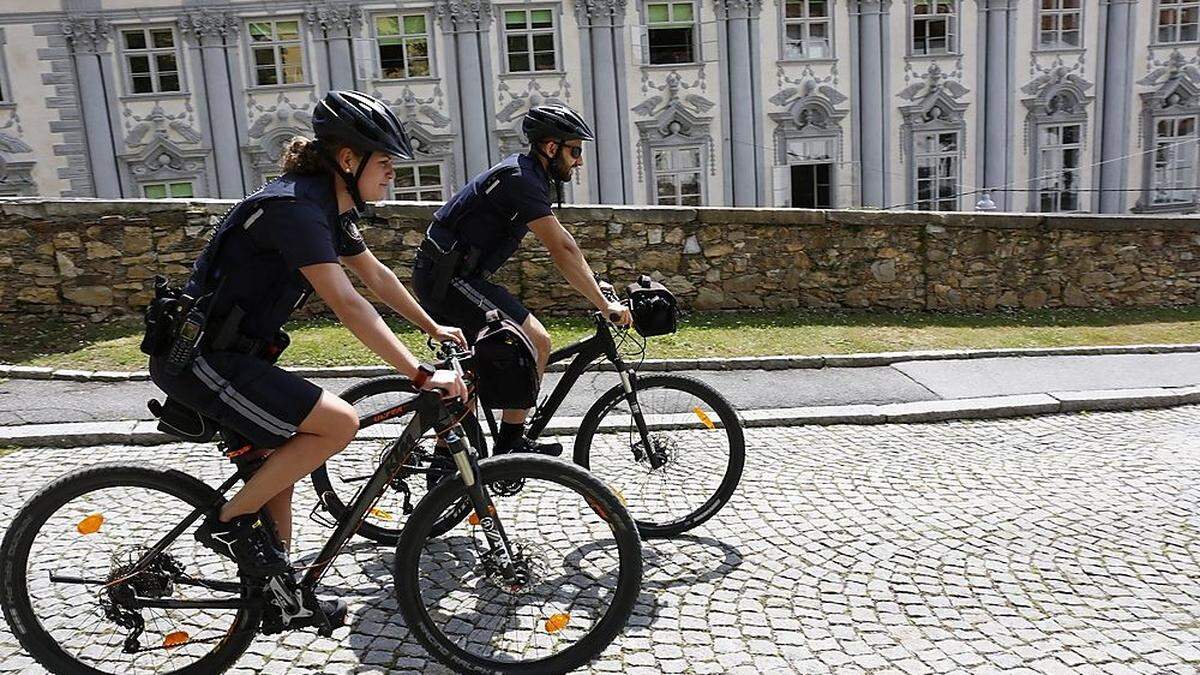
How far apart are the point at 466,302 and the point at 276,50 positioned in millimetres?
23362

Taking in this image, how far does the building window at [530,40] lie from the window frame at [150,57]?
8.76m

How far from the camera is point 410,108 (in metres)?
25.6

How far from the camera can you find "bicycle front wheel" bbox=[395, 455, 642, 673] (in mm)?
3395

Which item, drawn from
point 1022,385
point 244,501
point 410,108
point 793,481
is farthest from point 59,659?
point 410,108

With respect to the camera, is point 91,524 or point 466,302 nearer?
point 91,524


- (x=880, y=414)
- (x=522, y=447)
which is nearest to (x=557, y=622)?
(x=522, y=447)

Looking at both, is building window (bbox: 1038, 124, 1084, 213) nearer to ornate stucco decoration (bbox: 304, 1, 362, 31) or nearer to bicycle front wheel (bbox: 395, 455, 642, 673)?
ornate stucco decoration (bbox: 304, 1, 362, 31)

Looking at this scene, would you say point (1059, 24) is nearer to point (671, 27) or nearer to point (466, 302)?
point (671, 27)

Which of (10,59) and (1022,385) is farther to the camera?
(10,59)

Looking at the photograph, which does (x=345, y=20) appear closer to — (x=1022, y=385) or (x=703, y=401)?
(x=1022, y=385)

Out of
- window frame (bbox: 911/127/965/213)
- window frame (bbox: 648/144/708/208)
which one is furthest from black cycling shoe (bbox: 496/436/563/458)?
window frame (bbox: 911/127/965/213)

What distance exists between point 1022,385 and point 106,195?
2527 cm

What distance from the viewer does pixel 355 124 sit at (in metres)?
Answer: 3.24

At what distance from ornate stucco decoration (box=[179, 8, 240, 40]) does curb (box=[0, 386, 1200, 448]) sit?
68.9ft
